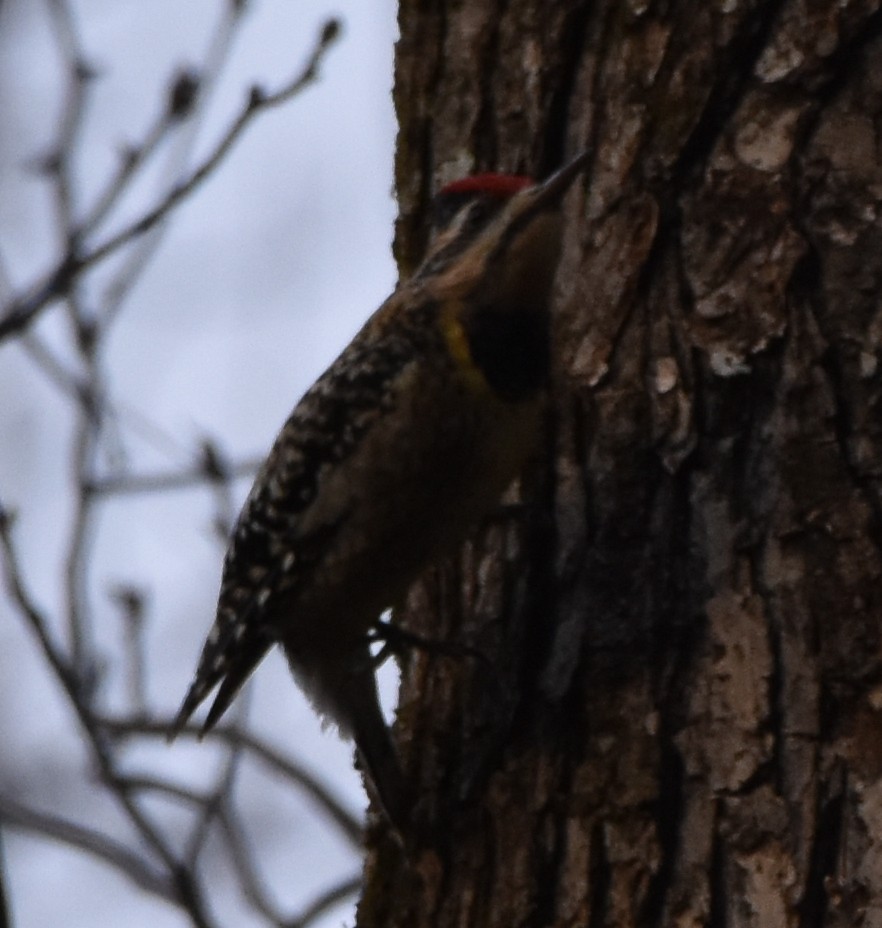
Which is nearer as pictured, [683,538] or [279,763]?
[683,538]

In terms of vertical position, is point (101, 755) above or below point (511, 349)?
below

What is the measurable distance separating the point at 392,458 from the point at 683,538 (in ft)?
Answer: 2.67

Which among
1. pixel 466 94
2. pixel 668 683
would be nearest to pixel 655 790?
pixel 668 683

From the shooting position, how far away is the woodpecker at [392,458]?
3.11 metres

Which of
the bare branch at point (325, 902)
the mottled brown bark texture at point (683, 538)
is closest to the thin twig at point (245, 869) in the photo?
the bare branch at point (325, 902)

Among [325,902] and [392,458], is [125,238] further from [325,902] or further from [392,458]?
[325,902]

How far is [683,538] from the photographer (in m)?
2.66

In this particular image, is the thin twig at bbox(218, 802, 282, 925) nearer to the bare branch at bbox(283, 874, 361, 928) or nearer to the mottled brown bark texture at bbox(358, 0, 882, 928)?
the bare branch at bbox(283, 874, 361, 928)

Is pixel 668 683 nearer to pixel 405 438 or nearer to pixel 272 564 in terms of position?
pixel 405 438

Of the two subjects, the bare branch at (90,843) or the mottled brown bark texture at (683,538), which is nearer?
the mottled brown bark texture at (683,538)

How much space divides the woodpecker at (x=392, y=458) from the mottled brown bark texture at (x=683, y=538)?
0.10 meters

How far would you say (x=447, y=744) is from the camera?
9.40 ft

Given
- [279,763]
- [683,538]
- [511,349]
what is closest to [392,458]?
[511,349]

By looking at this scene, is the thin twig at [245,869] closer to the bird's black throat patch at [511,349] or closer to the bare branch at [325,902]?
the bare branch at [325,902]
